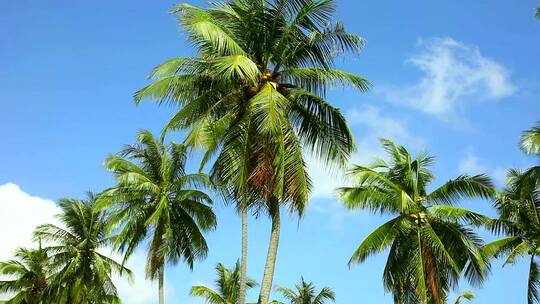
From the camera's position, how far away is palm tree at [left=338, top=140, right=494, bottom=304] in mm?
25750

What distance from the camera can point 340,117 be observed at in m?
19.2

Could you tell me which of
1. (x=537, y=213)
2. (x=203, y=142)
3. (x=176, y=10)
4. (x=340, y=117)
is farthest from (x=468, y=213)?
(x=176, y=10)

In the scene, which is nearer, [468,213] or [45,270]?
[468,213]

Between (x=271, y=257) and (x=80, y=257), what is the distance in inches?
909

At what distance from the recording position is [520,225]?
3106cm

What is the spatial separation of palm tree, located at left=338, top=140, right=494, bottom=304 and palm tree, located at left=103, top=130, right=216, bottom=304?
812 cm

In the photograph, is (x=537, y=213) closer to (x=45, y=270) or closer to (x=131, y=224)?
(x=131, y=224)

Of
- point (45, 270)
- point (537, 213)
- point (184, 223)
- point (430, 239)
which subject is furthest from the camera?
point (45, 270)

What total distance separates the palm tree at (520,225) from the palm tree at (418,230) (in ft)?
11.3

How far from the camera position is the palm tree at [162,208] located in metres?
31.2

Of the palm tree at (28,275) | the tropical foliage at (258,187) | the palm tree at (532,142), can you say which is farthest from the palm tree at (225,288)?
the palm tree at (532,142)

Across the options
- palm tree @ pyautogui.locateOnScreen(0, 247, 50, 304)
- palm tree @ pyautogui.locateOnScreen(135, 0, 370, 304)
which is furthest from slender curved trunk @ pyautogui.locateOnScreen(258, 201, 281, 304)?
palm tree @ pyautogui.locateOnScreen(0, 247, 50, 304)

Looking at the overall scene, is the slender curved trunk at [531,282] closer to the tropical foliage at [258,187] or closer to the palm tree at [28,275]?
the tropical foliage at [258,187]

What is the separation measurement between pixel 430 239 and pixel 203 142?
1143 centimetres
